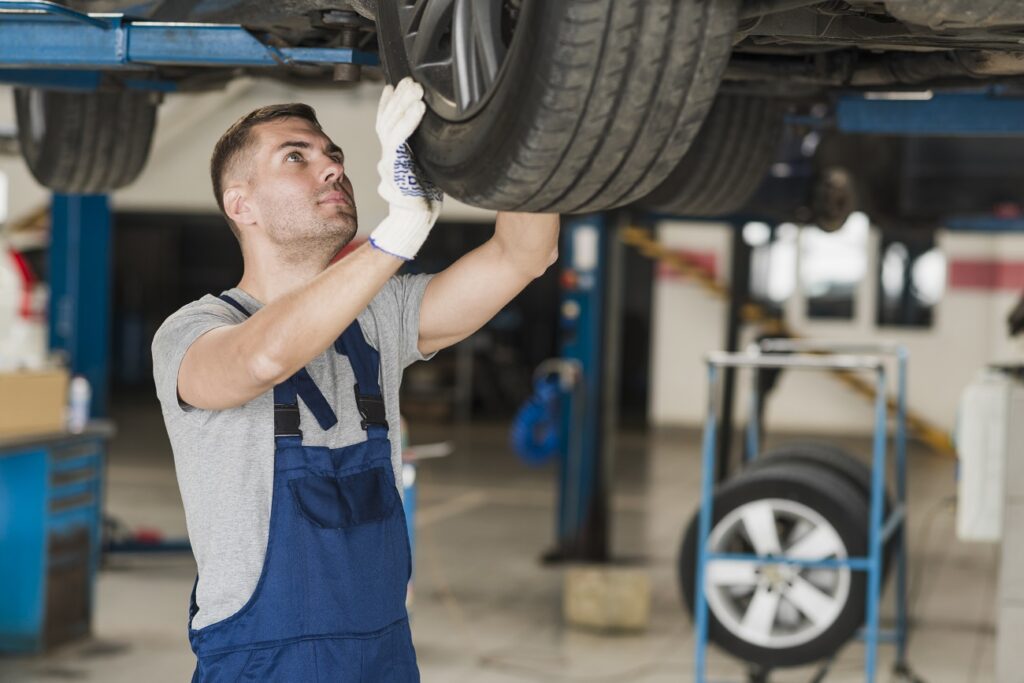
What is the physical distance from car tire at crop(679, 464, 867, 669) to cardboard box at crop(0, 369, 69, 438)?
252 centimetres

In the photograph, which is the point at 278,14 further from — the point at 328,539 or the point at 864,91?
the point at 864,91

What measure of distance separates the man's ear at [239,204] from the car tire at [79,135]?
1.70 metres

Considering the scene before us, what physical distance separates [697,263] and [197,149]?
17.7 ft

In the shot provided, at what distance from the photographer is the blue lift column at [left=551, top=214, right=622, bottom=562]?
7145 millimetres

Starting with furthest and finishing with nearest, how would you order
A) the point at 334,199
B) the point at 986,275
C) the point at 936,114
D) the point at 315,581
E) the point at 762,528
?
the point at 986,275
the point at 762,528
the point at 936,114
the point at 334,199
the point at 315,581

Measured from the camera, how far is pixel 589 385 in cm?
719

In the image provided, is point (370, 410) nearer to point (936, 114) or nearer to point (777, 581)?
point (936, 114)

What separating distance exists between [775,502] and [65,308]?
3.75 meters

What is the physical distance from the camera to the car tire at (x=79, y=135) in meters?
3.84

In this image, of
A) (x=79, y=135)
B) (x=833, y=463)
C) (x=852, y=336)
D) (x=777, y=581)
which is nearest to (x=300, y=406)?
(x=79, y=135)

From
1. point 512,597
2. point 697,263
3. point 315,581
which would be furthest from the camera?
point 697,263

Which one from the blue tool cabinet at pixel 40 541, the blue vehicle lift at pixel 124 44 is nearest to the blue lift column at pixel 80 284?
the blue tool cabinet at pixel 40 541

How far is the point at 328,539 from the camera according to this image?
6.86 ft

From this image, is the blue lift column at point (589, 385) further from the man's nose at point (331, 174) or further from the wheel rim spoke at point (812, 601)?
the man's nose at point (331, 174)
